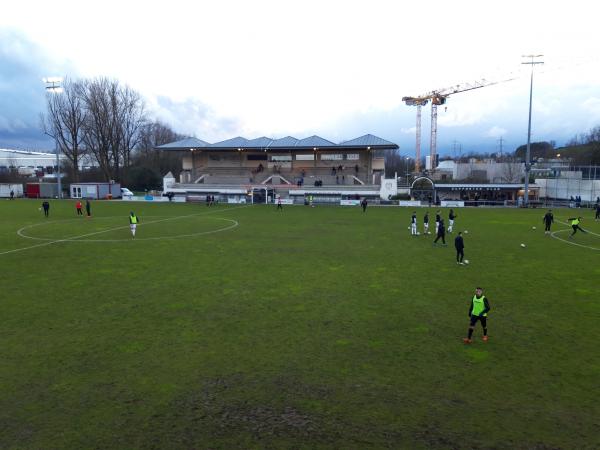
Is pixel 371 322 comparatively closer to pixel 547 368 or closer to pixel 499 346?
pixel 499 346

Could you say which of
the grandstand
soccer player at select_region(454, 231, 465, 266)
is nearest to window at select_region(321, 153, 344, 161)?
the grandstand

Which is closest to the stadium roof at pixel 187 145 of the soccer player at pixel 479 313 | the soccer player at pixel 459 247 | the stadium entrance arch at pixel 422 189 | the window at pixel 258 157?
the window at pixel 258 157

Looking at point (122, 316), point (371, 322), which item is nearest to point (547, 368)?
point (371, 322)

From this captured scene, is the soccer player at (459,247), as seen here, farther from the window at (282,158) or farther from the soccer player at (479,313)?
the window at (282,158)

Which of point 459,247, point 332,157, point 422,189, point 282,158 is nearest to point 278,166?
point 282,158

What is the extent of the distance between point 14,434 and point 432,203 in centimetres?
5679

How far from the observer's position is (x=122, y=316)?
11680 millimetres

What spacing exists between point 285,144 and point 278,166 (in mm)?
4751

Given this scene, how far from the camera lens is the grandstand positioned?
6569 centimetres

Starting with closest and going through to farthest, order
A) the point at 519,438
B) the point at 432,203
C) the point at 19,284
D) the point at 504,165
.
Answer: the point at 519,438
the point at 19,284
the point at 432,203
the point at 504,165

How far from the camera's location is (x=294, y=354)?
9.33 metres

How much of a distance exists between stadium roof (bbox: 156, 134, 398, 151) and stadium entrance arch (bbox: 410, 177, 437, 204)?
28.8 ft

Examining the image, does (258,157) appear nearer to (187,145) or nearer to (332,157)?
(187,145)

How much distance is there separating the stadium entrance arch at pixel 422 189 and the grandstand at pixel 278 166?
671 centimetres
